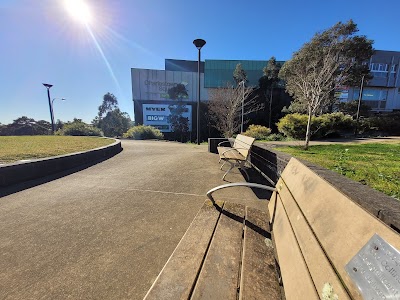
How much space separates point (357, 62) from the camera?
20.8m

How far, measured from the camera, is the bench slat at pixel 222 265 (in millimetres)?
1195

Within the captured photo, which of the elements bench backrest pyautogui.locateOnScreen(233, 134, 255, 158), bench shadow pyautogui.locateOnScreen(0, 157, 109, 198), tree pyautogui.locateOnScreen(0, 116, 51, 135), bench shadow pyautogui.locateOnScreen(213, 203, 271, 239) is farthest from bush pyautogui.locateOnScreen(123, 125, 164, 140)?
tree pyautogui.locateOnScreen(0, 116, 51, 135)

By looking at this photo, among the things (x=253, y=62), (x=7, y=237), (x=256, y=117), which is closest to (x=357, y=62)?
(x=256, y=117)

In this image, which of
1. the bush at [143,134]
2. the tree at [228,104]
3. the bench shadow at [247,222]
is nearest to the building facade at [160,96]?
the tree at [228,104]

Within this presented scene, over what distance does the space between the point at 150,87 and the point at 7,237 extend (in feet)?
124

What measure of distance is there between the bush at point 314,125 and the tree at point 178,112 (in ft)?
70.9

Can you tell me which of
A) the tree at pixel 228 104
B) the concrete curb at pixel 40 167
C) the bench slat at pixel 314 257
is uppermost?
the tree at pixel 228 104

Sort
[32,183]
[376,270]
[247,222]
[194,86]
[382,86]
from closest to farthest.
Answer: [376,270], [247,222], [32,183], [382,86], [194,86]

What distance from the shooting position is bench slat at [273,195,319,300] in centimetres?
98

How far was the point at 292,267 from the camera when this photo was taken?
1.18 meters

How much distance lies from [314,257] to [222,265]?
624 mm

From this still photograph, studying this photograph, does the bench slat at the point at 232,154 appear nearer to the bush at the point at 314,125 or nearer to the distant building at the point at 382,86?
the bush at the point at 314,125

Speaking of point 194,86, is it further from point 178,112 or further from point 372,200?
point 372,200

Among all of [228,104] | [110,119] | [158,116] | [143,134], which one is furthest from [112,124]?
[228,104]
